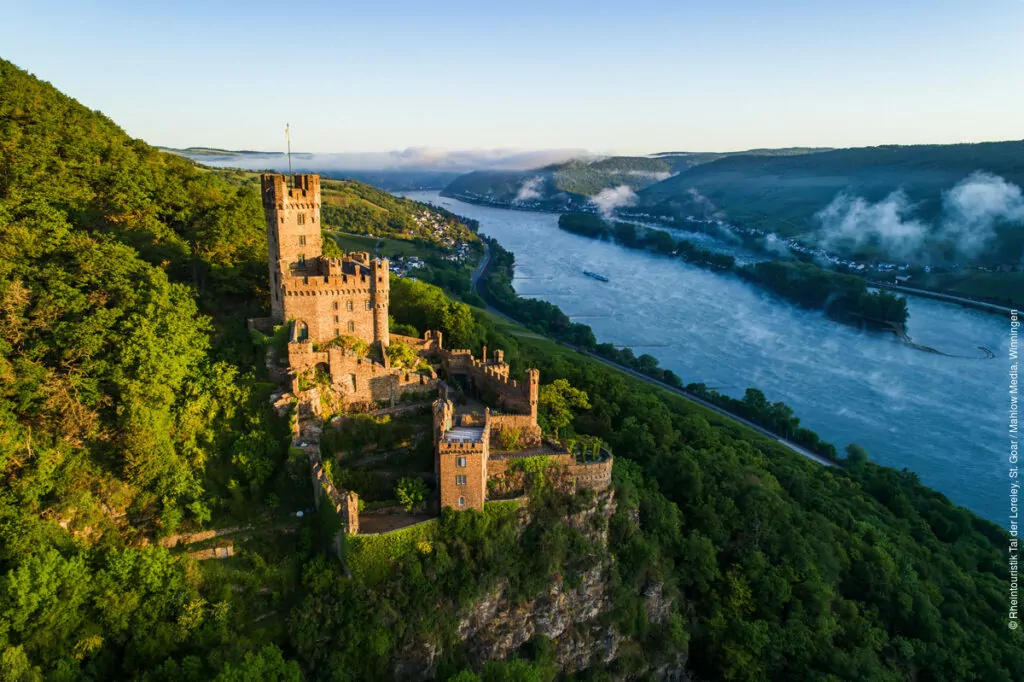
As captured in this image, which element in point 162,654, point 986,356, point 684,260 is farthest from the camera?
point 684,260

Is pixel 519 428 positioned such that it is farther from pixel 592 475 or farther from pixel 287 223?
pixel 287 223

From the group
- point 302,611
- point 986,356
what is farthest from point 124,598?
point 986,356

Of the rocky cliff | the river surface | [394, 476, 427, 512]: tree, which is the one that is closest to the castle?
[394, 476, 427, 512]: tree

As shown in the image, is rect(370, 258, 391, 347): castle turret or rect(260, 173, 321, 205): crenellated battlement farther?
rect(370, 258, 391, 347): castle turret

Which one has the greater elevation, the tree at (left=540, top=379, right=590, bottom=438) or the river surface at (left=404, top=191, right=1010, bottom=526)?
the tree at (left=540, top=379, right=590, bottom=438)

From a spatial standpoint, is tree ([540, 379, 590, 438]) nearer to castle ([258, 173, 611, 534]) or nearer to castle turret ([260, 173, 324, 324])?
castle ([258, 173, 611, 534])

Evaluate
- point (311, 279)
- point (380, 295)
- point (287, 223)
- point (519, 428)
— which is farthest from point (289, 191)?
point (519, 428)

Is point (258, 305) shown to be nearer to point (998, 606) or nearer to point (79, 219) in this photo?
point (79, 219)
